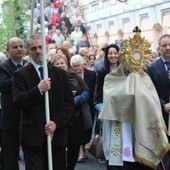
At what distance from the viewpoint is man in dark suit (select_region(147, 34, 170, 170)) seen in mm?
6539

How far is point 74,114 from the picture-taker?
7.50 meters

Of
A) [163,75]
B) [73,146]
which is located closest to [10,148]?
[73,146]

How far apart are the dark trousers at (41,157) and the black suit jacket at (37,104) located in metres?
0.08

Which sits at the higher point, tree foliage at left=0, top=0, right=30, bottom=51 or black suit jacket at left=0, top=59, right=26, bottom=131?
tree foliage at left=0, top=0, right=30, bottom=51

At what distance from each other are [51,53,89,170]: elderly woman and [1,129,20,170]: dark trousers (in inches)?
30.2

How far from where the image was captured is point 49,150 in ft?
17.9

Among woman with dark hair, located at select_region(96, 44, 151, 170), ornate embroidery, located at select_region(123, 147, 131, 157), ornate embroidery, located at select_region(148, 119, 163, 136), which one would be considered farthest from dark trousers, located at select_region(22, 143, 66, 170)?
ornate embroidery, located at select_region(148, 119, 163, 136)

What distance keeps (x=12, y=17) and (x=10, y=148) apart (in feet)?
53.1

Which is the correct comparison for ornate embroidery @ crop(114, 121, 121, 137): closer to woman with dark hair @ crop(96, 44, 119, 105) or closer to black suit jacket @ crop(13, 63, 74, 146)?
black suit jacket @ crop(13, 63, 74, 146)

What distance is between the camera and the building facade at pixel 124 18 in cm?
1975

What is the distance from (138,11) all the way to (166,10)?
2589 millimetres

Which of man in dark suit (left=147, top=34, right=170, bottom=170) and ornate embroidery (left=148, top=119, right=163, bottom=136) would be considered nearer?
ornate embroidery (left=148, top=119, right=163, bottom=136)

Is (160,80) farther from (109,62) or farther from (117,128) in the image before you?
(109,62)

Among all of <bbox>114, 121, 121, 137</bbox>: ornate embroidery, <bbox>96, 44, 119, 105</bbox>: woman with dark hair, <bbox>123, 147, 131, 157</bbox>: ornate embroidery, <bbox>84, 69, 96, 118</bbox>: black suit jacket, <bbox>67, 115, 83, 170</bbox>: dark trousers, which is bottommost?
<bbox>67, 115, 83, 170</bbox>: dark trousers
